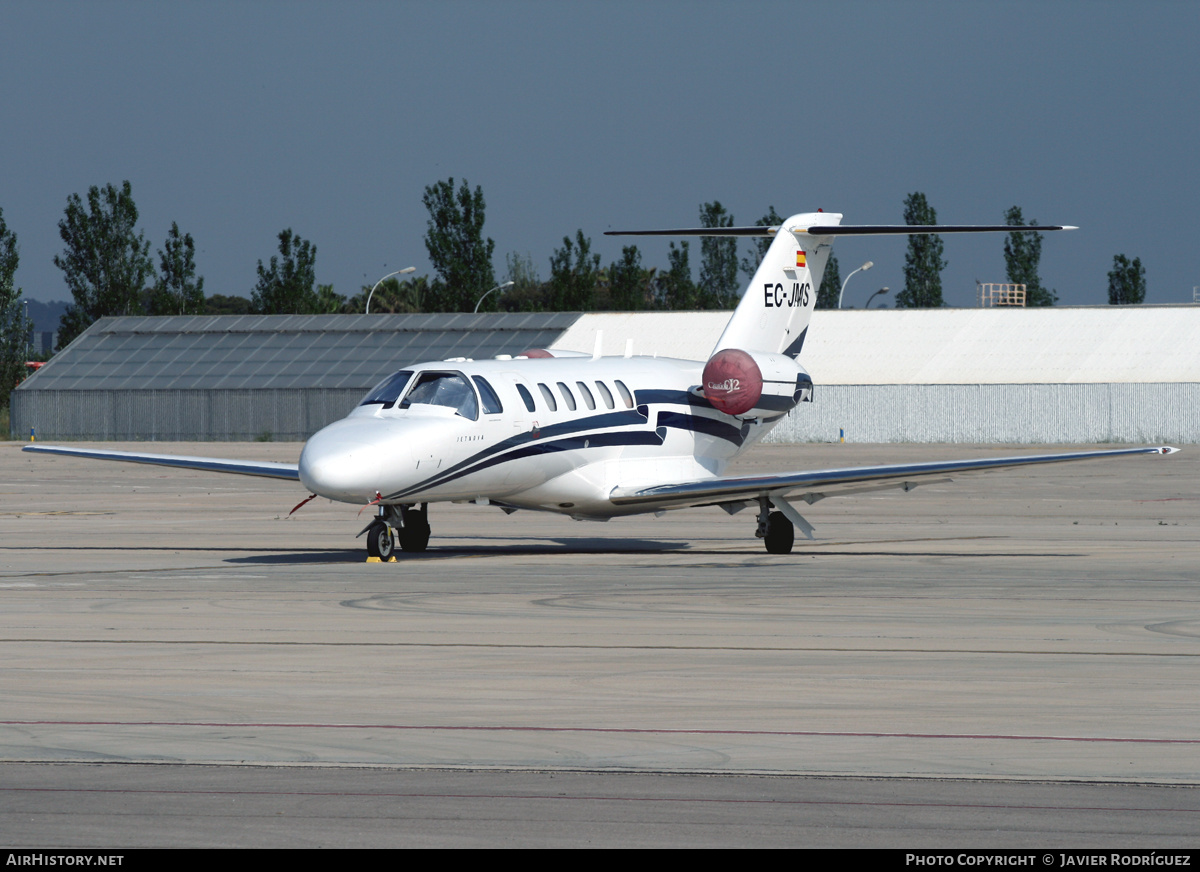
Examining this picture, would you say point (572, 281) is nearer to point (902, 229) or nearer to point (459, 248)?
point (459, 248)

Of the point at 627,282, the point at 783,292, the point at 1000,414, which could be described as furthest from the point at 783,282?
the point at 627,282

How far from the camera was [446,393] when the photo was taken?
23141mm

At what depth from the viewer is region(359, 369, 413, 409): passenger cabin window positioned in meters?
23.0

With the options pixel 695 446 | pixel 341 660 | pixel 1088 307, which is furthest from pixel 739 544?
pixel 1088 307

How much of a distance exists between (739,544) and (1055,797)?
19063 millimetres

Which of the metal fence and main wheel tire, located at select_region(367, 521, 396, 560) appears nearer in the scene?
main wheel tire, located at select_region(367, 521, 396, 560)

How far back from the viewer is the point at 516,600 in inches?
695

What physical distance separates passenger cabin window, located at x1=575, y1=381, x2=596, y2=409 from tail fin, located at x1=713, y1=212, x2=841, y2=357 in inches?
143

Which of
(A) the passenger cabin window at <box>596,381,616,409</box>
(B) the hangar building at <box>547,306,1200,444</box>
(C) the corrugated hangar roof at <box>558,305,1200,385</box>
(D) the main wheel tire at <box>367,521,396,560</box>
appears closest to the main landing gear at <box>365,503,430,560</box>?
(D) the main wheel tire at <box>367,521,396,560</box>

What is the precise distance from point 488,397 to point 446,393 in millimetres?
615

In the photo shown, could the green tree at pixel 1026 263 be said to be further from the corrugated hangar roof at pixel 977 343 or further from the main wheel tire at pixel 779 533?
the main wheel tire at pixel 779 533

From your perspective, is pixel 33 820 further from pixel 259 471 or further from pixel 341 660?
pixel 259 471

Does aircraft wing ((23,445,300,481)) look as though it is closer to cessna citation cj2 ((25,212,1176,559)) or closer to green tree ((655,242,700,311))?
cessna citation cj2 ((25,212,1176,559))

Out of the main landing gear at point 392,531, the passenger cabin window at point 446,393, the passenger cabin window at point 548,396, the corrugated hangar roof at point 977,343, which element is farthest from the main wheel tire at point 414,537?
the corrugated hangar roof at point 977,343
